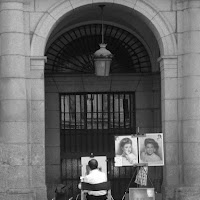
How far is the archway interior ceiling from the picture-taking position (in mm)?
20500

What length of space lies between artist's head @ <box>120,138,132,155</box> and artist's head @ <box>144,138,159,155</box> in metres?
0.41

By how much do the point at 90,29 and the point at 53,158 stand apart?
3930 millimetres

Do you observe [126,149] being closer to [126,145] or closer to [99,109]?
[126,145]

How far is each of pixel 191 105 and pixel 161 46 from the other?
1711 millimetres

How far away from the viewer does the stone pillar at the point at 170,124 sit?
17.1 metres

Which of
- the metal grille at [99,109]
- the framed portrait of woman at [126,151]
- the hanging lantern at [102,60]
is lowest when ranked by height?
the framed portrait of woman at [126,151]

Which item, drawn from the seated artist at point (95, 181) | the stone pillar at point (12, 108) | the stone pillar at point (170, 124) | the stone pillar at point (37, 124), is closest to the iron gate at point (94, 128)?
the stone pillar at point (170, 124)

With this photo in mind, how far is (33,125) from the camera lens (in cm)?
1692

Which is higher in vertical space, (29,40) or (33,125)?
(29,40)

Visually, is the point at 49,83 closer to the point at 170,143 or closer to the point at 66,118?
the point at 66,118

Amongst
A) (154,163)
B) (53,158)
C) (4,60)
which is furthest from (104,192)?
(53,158)

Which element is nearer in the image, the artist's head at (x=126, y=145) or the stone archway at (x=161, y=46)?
the artist's head at (x=126, y=145)

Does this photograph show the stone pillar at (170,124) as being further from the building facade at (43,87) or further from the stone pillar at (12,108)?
the stone pillar at (12,108)

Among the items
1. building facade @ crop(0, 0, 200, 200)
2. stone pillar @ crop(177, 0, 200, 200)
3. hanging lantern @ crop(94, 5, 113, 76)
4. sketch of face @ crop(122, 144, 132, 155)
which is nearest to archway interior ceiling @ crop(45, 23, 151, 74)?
building facade @ crop(0, 0, 200, 200)
